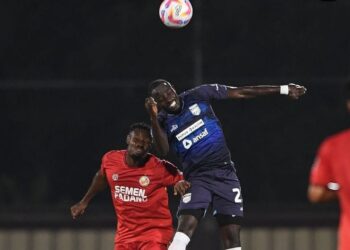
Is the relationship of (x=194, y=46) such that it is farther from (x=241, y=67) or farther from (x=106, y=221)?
(x=106, y=221)

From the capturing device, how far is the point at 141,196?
943 cm

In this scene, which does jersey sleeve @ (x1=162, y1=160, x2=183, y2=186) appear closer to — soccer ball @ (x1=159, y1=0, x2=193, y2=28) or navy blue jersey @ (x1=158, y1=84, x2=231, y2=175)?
navy blue jersey @ (x1=158, y1=84, x2=231, y2=175)

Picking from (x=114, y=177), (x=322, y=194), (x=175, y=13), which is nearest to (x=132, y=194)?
(x=114, y=177)

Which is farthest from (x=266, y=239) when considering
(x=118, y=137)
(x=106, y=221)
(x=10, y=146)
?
(x=10, y=146)

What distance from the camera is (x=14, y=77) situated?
50.5ft

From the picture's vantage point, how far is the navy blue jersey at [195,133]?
953cm

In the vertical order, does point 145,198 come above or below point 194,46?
below

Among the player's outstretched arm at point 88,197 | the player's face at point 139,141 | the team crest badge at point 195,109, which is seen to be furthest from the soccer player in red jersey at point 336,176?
the player's outstretched arm at point 88,197

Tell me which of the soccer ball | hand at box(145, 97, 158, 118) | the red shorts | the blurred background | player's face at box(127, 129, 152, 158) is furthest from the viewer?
the blurred background

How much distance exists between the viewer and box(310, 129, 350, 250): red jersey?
618 cm

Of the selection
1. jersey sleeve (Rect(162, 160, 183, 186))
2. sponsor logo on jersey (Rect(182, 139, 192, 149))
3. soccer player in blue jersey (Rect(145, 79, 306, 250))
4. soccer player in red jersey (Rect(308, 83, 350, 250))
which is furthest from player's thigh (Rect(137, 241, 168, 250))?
soccer player in red jersey (Rect(308, 83, 350, 250))

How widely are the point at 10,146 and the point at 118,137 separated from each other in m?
1.40

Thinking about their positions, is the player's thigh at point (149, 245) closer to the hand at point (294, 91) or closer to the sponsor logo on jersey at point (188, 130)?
the sponsor logo on jersey at point (188, 130)

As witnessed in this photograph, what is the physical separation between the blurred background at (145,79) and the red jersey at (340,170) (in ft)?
23.2
